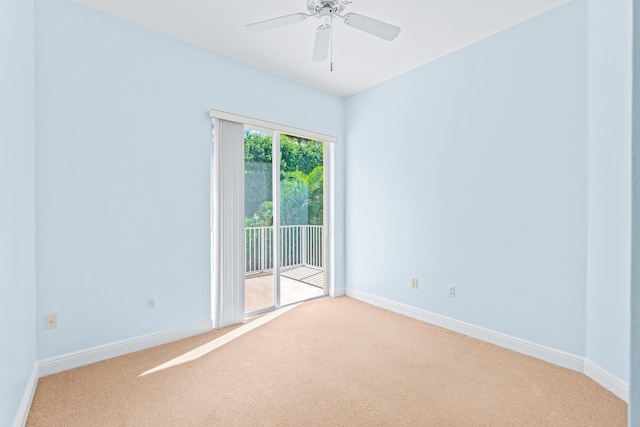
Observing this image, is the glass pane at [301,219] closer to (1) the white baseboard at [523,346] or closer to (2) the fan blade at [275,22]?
(1) the white baseboard at [523,346]

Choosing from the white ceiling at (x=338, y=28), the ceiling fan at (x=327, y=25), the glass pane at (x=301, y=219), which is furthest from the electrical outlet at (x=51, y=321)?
the ceiling fan at (x=327, y=25)

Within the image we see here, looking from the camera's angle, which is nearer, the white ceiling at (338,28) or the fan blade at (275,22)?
the fan blade at (275,22)

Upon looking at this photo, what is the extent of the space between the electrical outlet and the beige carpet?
14.2 inches

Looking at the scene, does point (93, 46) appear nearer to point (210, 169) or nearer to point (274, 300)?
point (210, 169)

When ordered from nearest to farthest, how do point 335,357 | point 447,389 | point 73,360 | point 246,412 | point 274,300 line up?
point 246,412
point 447,389
point 73,360
point 335,357
point 274,300

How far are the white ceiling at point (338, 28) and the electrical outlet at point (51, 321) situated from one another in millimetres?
2381

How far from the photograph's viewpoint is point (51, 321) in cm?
231

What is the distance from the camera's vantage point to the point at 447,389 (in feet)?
7.00

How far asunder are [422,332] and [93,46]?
3812mm

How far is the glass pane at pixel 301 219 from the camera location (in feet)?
13.0

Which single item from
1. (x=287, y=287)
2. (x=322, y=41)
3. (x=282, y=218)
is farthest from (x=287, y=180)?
(x=322, y=41)

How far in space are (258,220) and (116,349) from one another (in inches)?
70.5

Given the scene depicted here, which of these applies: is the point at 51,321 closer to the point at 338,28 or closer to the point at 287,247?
the point at 287,247

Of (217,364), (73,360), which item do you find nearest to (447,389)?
(217,364)
